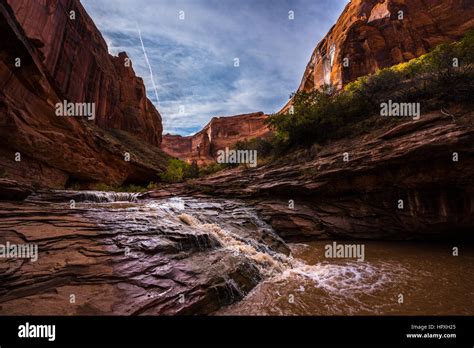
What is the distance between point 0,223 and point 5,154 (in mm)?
11702

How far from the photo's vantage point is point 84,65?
31.9 meters

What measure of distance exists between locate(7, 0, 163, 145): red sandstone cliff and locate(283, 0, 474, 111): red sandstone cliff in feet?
105

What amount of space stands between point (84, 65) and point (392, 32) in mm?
40343

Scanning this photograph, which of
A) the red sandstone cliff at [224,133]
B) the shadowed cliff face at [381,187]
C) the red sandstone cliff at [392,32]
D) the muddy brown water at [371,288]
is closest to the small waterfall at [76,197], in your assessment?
the shadowed cliff face at [381,187]

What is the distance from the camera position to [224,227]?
32.2ft

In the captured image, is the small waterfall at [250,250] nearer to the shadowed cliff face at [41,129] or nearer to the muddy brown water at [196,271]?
the muddy brown water at [196,271]

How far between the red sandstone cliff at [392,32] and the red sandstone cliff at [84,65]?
31924mm

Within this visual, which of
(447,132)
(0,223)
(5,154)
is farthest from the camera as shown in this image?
(5,154)

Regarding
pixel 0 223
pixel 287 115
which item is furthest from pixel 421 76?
pixel 0 223

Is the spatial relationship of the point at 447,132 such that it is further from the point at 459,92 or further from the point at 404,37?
the point at 404,37

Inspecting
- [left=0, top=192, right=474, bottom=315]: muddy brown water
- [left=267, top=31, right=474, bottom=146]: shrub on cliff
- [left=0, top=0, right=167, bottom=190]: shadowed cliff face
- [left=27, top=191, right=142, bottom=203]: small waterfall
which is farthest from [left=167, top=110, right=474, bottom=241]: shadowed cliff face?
[left=0, top=0, right=167, bottom=190]: shadowed cliff face

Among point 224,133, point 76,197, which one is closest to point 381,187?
point 76,197

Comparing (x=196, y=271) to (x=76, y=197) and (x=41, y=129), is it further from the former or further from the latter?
(x=41, y=129)

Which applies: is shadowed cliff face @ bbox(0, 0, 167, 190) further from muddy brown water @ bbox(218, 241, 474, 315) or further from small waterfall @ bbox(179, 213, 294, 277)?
muddy brown water @ bbox(218, 241, 474, 315)
